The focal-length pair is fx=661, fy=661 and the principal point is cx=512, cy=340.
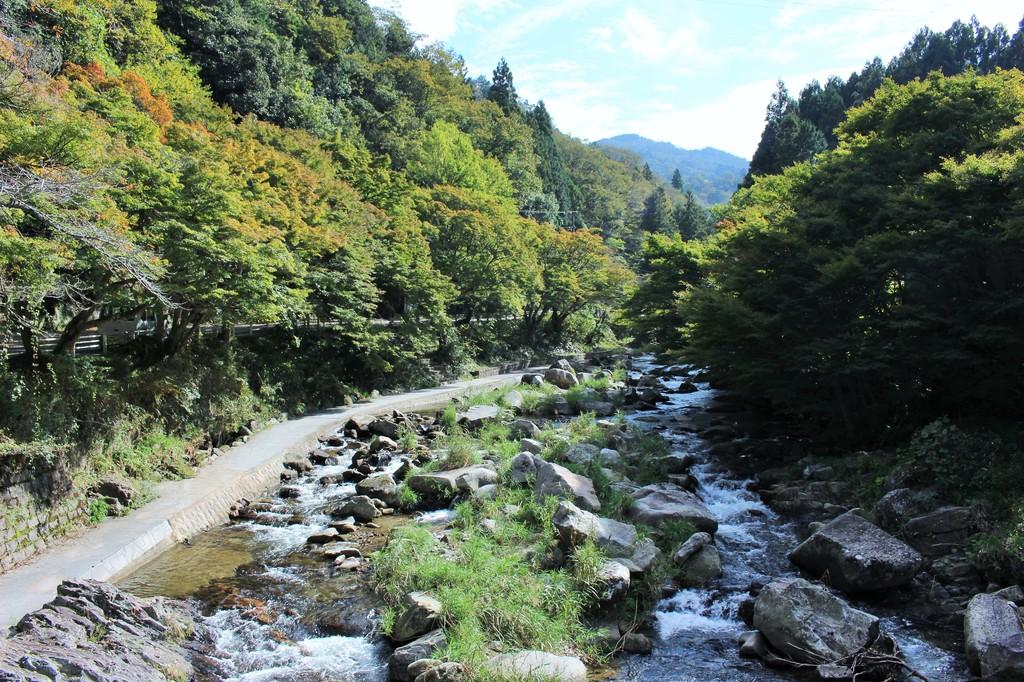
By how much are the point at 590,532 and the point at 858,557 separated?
4027 millimetres

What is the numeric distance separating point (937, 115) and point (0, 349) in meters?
21.1

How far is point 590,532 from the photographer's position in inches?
428

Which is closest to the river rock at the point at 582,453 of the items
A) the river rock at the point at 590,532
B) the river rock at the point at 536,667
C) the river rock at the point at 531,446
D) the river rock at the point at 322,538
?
the river rock at the point at 531,446

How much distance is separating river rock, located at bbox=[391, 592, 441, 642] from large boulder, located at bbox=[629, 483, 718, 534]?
16.3 feet

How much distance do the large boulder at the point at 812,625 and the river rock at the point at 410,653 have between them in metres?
4.28

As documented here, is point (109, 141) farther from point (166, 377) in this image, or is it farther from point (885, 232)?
point (885, 232)

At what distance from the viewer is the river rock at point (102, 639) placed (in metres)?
6.80

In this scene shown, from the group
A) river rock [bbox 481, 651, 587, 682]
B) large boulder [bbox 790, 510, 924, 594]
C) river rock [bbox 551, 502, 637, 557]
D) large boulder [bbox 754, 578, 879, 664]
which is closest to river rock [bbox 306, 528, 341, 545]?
river rock [bbox 551, 502, 637, 557]

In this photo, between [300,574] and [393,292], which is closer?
[300,574]

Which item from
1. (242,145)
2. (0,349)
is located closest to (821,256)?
(0,349)

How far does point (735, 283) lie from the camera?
726 inches

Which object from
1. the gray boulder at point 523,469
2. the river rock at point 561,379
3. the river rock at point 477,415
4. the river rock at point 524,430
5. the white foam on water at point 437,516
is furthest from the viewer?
the river rock at point 561,379

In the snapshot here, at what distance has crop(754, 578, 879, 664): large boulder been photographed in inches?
320

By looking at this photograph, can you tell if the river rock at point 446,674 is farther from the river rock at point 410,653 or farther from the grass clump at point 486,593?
the river rock at point 410,653
